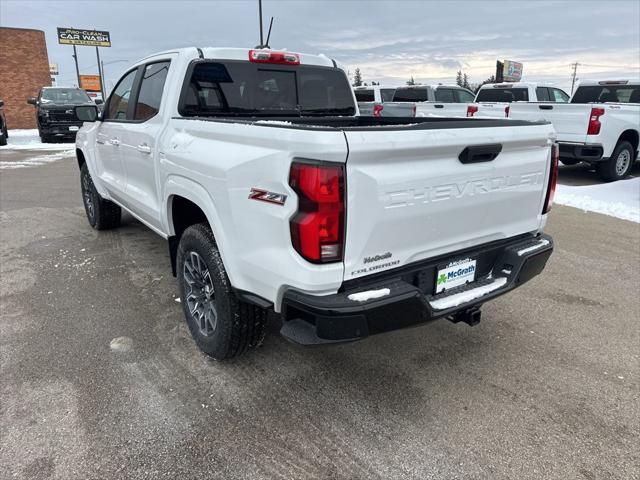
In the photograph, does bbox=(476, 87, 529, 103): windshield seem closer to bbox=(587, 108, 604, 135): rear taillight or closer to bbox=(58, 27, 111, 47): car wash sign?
bbox=(587, 108, 604, 135): rear taillight

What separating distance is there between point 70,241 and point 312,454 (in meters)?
4.55

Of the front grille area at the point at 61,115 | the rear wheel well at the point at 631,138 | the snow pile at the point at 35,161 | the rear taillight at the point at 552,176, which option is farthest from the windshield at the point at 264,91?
the front grille area at the point at 61,115

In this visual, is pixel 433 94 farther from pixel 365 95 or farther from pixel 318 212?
pixel 318 212

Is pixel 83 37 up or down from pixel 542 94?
up

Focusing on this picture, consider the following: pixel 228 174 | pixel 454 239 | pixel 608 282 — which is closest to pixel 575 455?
pixel 454 239

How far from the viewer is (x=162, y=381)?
2895 mm

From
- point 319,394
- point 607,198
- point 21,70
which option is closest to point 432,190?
point 319,394

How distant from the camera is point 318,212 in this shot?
204 centimetres

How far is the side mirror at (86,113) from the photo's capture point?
4.86 m

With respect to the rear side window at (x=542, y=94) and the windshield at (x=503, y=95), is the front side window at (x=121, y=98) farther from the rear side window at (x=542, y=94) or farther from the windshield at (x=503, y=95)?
the rear side window at (x=542, y=94)

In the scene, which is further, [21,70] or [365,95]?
[21,70]

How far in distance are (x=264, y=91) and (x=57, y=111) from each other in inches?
633

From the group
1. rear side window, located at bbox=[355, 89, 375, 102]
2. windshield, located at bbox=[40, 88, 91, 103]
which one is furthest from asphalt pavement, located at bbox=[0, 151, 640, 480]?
windshield, located at bbox=[40, 88, 91, 103]

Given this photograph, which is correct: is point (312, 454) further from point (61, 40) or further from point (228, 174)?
point (61, 40)
